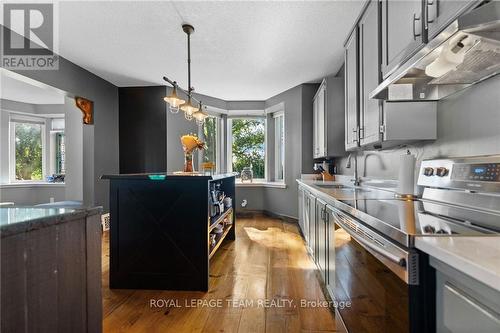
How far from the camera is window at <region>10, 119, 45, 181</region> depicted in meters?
5.43

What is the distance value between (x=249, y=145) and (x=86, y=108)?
3.08 metres

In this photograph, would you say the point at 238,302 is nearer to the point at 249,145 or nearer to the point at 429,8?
the point at 429,8

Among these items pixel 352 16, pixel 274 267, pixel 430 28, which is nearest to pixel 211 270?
pixel 274 267

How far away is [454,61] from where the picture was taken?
3.67ft

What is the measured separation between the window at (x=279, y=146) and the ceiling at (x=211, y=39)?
3.61 feet

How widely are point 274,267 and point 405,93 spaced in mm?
1968

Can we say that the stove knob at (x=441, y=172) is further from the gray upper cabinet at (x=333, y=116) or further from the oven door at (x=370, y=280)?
the gray upper cabinet at (x=333, y=116)

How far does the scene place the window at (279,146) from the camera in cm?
519

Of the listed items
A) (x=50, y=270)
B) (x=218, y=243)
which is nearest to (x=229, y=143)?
(x=218, y=243)

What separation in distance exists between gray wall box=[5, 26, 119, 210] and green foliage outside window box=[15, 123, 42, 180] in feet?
8.96

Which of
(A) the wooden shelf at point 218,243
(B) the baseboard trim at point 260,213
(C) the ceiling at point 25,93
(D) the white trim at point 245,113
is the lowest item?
(B) the baseboard trim at point 260,213

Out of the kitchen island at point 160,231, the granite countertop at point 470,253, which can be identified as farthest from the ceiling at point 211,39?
the granite countertop at point 470,253

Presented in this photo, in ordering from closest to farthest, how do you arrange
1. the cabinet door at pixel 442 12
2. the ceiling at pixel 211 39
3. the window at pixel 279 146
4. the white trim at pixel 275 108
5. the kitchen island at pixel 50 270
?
the kitchen island at pixel 50 270, the cabinet door at pixel 442 12, the ceiling at pixel 211 39, the white trim at pixel 275 108, the window at pixel 279 146

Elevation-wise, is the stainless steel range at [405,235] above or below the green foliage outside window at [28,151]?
below
